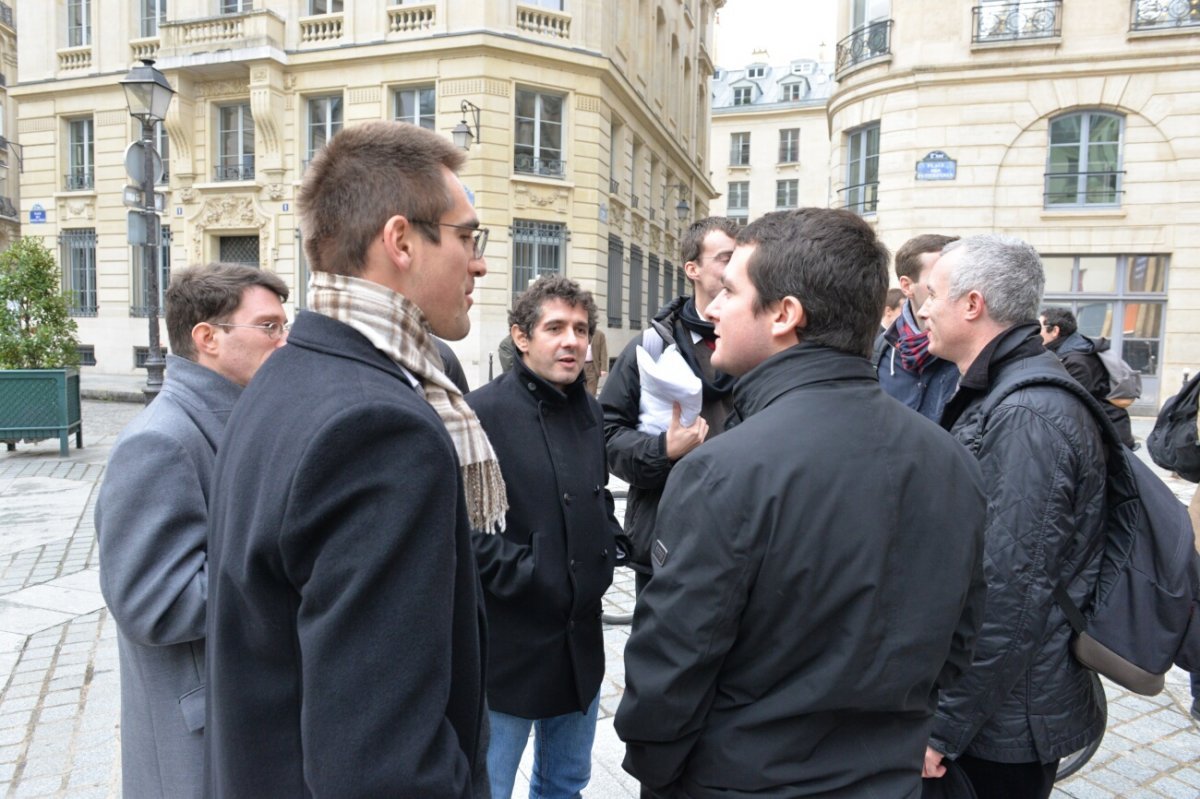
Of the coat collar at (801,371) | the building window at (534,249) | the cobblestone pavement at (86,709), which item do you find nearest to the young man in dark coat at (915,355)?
the cobblestone pavement at (86,709)

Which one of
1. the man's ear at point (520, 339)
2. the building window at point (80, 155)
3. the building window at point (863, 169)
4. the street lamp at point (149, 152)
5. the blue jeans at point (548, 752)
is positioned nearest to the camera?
the blue jeans at point (548, 752)

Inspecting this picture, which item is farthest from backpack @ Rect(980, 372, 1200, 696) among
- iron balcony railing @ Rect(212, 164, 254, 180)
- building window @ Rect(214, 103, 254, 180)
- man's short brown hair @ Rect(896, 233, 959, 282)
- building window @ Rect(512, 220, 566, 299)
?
building window @ Rect(214, 103, 254, 180)

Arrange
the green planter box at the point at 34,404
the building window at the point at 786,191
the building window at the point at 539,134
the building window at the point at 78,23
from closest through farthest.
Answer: the green planter box at the point at 34,404, the building window at the point at 539,134, the building window at the point at 78,23, the building window at the point at 786,191

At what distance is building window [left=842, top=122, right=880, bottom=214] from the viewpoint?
765 inches

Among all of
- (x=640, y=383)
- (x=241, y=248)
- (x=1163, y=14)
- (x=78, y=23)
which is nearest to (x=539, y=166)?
(x=241, y=248)

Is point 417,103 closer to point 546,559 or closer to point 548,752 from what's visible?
point 546,559

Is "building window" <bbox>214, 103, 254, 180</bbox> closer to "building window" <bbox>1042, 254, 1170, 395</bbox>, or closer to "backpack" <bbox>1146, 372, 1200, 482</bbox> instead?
"building window" <bbox>1042, 254, 1170, 395</bbox>

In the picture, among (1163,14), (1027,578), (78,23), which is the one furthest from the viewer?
(78,23)

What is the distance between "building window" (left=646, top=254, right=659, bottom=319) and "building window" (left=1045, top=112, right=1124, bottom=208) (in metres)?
13.0

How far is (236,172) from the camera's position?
72.8 ft

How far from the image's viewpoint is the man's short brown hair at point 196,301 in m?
2.37

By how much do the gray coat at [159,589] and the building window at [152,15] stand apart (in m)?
26.3

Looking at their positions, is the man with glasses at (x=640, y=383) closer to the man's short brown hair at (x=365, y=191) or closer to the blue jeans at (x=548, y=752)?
the blue jeans at (x=548, y=752)

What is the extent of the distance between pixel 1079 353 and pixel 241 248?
73.2ft
